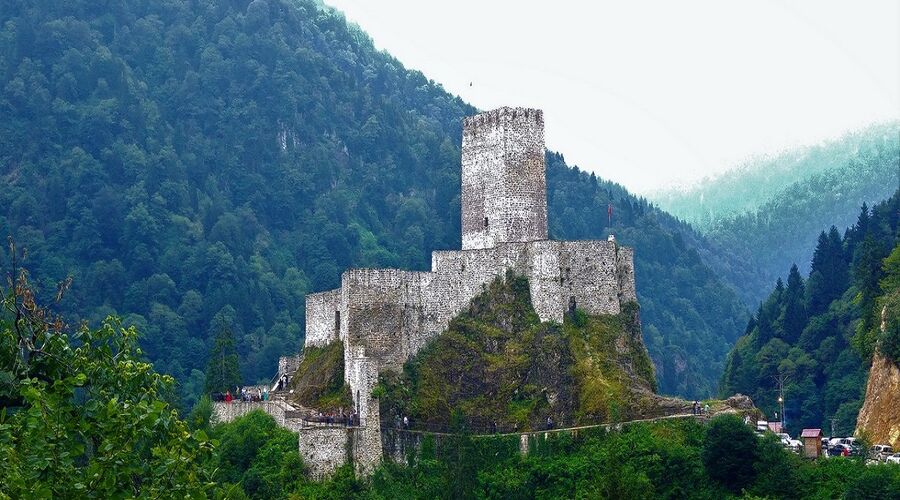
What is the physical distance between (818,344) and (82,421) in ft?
296

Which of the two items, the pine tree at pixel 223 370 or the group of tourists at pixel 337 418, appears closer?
the group of tourists at pixel 337 418

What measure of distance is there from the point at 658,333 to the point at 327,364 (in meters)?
114

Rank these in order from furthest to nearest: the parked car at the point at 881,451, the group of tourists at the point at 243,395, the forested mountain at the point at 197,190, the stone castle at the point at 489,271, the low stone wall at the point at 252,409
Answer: the forested mountain at the point at 197,190 → the group of tourists at the point at 243,395 → the low stone wall at the point at 252,409 → the stone castle at the point at 489,271 → the parked car at the point at 881,451

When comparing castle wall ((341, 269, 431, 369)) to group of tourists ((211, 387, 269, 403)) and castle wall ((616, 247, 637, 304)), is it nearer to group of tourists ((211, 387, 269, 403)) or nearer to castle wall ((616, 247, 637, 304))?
group of tourists ((211, 387, 269, 403))

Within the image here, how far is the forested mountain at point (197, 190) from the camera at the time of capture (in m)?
157

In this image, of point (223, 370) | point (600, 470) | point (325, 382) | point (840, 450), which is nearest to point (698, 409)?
point (600, 470)

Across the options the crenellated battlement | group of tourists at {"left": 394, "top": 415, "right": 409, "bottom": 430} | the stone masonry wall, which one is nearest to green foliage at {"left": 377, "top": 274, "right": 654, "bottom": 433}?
group of tourists at {"left": 394, "top": 415, "right": 409, "bottom": 430}

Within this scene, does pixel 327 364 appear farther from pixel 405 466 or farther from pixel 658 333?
pixel 658 333

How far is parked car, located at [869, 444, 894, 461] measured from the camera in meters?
68.2

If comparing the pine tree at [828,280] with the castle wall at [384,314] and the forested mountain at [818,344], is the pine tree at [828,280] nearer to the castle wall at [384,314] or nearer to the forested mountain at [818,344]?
the forested mountain at [818,344]

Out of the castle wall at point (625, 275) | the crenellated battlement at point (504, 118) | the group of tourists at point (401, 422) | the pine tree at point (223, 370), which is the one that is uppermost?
the crenellated battlement at point (504, 118)

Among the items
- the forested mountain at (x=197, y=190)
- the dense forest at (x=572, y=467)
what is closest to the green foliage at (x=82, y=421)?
the dense forest at (x=572, y=467)

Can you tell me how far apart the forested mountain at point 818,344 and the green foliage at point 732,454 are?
34096 millimetres

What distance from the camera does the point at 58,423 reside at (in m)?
31.1
